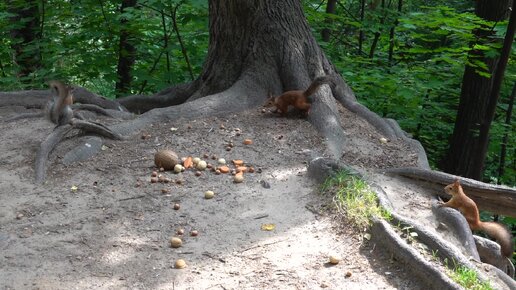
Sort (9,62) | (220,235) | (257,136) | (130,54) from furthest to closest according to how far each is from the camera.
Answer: (9,62)
(130,54)
(257,136)
(220,235)

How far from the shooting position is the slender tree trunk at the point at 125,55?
369 inches

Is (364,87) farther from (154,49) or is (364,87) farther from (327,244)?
(327,244)

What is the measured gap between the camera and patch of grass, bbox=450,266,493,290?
3.22m

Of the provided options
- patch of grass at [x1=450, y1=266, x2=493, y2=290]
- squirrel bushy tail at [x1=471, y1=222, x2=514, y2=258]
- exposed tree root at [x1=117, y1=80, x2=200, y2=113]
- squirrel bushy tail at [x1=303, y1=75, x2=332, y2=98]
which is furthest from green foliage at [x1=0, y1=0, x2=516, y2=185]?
patch of grass at [x1=450, y1=266, x2=493, y2=290]

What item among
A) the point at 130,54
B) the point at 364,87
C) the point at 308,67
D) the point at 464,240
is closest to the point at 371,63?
the point at 364,87

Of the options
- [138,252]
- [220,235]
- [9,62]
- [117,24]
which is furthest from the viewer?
[9,62]

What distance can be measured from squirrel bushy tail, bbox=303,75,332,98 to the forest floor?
376 millimetres

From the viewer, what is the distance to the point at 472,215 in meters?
4.72

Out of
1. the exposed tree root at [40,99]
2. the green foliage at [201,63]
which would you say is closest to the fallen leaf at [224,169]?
the exposed tree root at [40,99]

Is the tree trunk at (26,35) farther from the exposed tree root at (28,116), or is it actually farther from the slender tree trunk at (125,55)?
the exposed tree root at (28,116)

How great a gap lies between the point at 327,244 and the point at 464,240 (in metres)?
1.14

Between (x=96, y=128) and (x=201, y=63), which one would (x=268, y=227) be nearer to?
(x=96, y=128)

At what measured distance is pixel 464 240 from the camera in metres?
4.22

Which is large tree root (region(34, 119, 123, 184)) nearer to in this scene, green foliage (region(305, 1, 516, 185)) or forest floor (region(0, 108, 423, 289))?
forest floor (region(0, 108, 423, 289))
